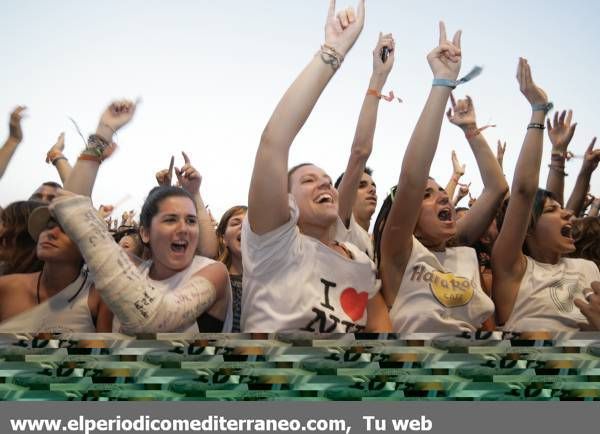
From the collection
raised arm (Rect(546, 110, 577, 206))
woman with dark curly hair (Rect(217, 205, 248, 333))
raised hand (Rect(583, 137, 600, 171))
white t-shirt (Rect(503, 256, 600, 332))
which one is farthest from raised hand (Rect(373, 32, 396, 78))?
raised hand (Rect(583, 137, 600, 171))

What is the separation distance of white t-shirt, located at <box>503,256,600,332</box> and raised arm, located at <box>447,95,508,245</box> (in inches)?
12.2

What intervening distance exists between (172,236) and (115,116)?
81cm

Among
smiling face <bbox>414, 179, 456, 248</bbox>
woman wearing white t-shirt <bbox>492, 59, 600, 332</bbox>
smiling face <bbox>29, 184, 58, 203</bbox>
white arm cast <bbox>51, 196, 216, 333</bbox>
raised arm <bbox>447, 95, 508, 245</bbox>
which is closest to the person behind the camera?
white arm cast <bbox>51, 196, 216, 333</bbox>

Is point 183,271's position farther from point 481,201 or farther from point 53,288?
point 481,201

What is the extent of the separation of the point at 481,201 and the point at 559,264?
572mm

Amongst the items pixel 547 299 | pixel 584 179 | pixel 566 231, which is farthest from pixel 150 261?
pixel 584 179

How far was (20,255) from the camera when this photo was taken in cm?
260

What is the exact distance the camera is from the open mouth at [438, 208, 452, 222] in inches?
122

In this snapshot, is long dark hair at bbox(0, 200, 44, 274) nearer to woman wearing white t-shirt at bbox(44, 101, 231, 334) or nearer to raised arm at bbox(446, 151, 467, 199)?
woman wearing white t-shirt at bbox(44, 101, 231, 334)

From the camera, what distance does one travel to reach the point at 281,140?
197 centimetres

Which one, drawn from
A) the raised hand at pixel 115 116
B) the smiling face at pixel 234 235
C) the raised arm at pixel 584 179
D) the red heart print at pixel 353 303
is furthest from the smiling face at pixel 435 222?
the raised arm at pixel 584 179

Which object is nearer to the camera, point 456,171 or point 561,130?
point 561,130

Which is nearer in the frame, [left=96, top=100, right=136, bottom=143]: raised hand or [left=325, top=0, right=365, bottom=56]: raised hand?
[left=325, top=0, right=365, bottom=56]: raised hand

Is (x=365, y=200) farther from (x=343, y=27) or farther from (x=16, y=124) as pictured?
(x=16, y=124)
